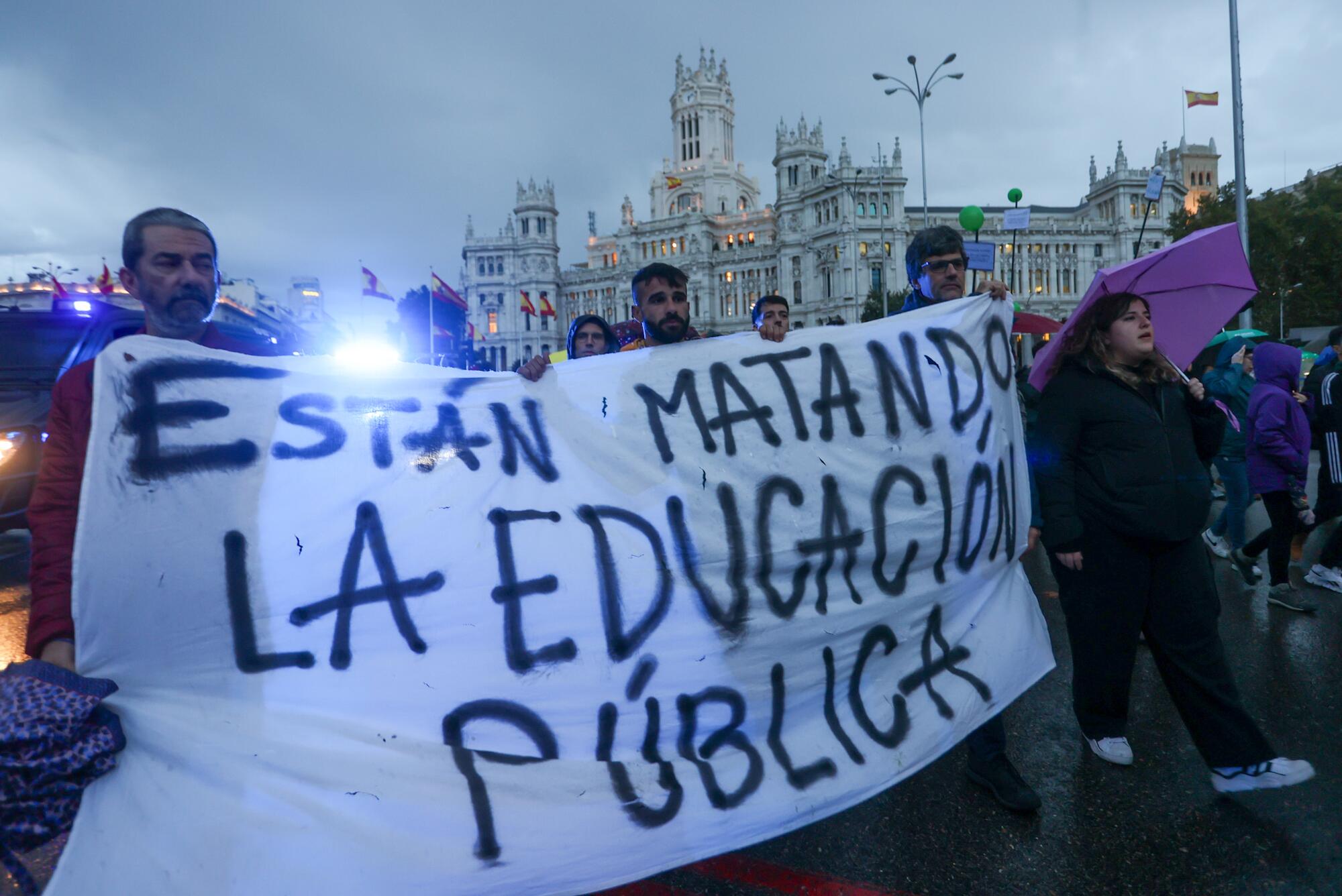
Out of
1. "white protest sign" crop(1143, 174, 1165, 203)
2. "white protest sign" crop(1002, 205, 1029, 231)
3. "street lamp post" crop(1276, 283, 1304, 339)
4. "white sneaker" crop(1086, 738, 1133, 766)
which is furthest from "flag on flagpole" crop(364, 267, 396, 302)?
"street lamp post" crop(1276, 283, 1304, 339)

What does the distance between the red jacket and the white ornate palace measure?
6278 cm

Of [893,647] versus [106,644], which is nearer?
[106,644]

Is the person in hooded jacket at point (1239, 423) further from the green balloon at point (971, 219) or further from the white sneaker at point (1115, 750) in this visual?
the green balloon at point (971, 219)

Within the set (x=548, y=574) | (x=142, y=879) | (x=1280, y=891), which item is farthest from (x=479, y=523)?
(x=1280, y=891)

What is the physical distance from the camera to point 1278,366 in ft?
16.8

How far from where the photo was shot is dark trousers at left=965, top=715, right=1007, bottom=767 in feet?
9.22

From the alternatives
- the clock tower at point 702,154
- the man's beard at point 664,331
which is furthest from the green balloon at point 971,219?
the clock tower at point 702,154

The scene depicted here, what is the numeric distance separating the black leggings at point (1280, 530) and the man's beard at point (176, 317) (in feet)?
20.8

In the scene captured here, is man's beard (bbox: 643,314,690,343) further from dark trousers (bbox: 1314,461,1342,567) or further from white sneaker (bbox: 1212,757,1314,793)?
dark trousers (bbox: 1314,461,1342,567)

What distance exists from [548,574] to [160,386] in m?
1.30

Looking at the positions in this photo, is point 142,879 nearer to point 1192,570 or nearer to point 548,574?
point 548,574

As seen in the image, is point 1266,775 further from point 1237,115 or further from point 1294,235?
point 1294,235

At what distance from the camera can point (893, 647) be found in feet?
8.82

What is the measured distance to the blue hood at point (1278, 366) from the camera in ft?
16.7
